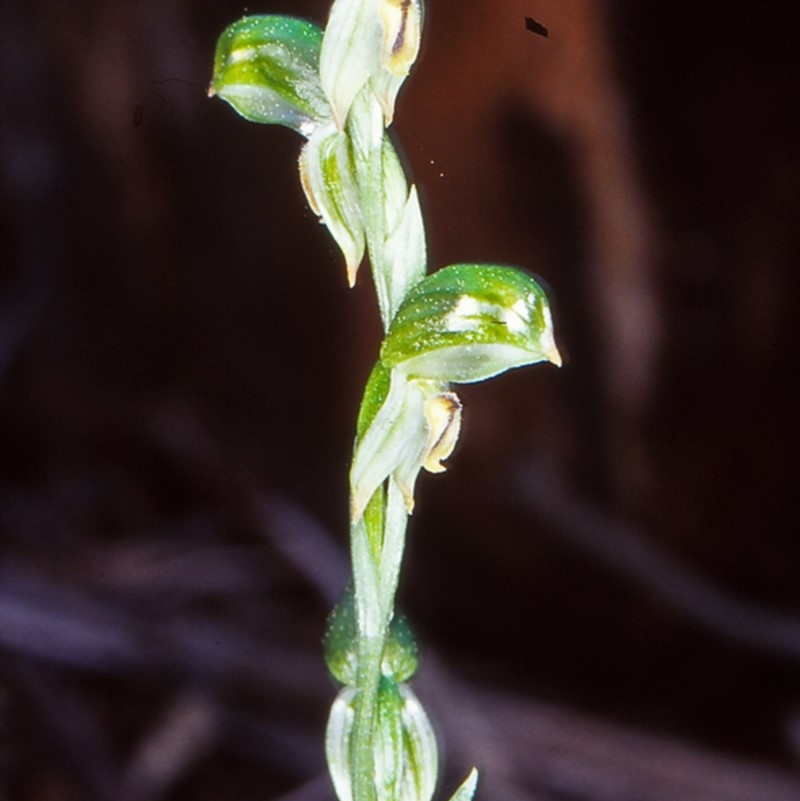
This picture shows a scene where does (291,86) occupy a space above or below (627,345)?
above

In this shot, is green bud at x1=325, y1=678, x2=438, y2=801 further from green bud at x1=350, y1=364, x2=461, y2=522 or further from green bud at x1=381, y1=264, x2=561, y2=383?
green bud at x1=381, y1=264, x2=561, y2=383

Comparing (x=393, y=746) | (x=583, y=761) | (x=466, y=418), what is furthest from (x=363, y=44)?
(x=466, y=418)

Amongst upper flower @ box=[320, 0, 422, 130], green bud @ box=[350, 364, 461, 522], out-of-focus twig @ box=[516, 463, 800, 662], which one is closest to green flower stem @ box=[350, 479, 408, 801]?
green bud @ box=[350, 364, 461, 522]

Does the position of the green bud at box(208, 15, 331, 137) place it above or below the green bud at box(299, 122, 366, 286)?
above

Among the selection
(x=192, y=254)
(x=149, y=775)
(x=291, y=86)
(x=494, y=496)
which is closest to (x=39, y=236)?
(x=192, y=254)

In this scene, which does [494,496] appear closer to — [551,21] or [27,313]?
[551,21]

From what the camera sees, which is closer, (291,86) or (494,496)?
(291,86)
